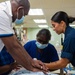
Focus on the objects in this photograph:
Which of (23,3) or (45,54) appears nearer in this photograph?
(23,3)

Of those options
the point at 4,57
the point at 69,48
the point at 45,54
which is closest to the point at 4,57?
→ the point at 4,57

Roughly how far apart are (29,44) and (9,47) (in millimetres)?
1194

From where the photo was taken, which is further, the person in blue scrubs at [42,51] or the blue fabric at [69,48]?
the person in blue scrubs at [42,51]

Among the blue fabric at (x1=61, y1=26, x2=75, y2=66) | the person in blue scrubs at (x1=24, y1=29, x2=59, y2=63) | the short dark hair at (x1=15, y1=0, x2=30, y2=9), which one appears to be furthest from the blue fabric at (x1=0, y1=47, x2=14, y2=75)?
the person in blue scrubs at (x1=24, y1=29, x2=59, y2=63)

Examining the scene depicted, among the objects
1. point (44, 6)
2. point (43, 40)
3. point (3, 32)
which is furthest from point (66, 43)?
point (44, 6)

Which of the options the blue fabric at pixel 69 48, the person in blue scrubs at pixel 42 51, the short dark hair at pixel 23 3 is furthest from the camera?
the person in blue scrubs at pixel 42 51

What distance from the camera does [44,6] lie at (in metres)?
6.09

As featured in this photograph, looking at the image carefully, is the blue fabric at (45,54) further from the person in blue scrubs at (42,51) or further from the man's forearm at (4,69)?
the man's forearm at (4,69)

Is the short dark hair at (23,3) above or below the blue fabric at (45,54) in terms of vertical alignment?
above

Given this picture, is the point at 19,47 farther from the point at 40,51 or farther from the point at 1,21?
the point at 40,51

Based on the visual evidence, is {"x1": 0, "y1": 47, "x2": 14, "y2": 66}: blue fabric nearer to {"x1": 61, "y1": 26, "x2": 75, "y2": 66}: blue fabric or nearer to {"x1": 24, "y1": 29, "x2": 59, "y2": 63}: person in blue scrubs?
{"x1": 61, "y1": 26, "x2": 75, "y2": 66}: blue fabric

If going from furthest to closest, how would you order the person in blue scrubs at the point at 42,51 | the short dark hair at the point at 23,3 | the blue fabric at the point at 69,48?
the person in blue scrubs at the point at 42,51 < the blue fabric at the point at 69,48 < the short dark hair at the point at 23,3

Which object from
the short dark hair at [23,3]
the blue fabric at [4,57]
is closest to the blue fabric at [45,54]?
the blue fabric at [4,57]

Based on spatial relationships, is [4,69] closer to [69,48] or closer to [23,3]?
[23,3]
